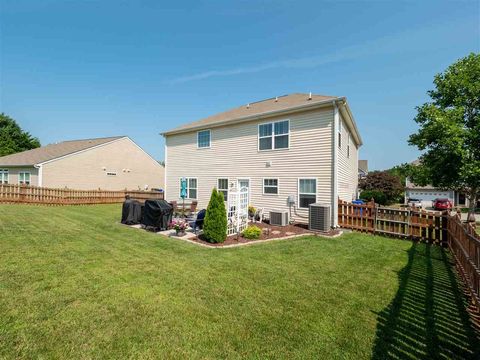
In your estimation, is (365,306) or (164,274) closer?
(365,306)

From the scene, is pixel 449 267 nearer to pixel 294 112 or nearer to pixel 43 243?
pixel 294 112

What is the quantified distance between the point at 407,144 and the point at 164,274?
1727cm

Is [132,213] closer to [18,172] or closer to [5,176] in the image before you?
[18,172]

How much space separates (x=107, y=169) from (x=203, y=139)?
1430 cm

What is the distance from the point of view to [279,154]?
1193 cm

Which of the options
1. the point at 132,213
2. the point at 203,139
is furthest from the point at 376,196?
the point at 132,213

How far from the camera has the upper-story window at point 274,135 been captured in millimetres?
11812

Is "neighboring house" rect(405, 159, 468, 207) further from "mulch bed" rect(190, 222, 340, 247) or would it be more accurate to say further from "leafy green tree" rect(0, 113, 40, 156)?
"leafy green tree" rect(0, 113, 40, 156)

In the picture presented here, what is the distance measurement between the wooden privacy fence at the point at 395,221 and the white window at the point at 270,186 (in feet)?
10.2

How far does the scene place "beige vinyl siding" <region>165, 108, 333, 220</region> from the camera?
10.7 meters

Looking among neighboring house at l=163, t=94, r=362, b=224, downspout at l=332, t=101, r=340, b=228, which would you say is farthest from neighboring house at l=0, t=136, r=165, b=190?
downspout at l=332, t=101, r=340, b=228

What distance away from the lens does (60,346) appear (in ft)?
8.29

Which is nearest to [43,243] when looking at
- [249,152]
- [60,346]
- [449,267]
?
[60,346]

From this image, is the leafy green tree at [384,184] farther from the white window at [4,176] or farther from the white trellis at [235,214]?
the white window at [4,176]
